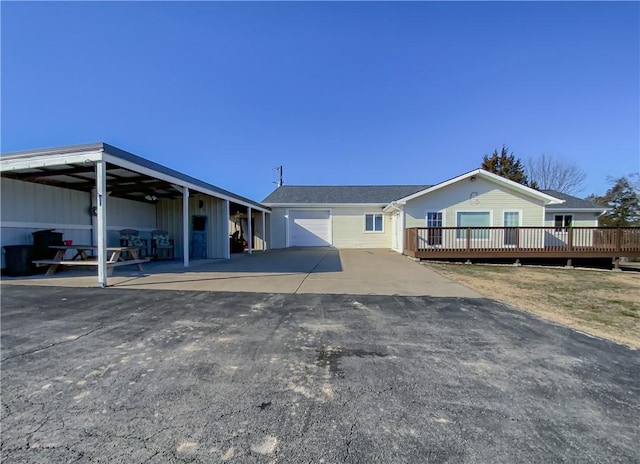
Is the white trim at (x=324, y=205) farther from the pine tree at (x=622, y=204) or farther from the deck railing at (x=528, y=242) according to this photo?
the pine tree at (x=622, y=204)

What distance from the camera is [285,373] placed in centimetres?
268

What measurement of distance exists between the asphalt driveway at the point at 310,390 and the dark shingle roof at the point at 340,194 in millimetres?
16500

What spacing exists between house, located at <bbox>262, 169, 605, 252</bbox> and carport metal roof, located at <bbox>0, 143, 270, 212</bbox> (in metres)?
8.13

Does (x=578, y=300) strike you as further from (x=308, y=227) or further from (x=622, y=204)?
(x=622, y=204)

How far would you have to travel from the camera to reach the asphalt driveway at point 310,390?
69.9 inches

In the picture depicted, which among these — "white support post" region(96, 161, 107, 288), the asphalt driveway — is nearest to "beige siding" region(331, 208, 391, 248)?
"white support post" region(96, 161, 107, 288)

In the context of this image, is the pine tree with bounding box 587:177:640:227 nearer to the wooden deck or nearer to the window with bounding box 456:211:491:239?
the wooden deck

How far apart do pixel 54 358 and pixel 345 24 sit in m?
12.2

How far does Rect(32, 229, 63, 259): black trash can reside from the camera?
8461mm

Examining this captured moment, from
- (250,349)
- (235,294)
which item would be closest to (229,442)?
(250,349)

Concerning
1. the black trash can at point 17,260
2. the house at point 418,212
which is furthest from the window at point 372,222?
the black trash can at point 17,260

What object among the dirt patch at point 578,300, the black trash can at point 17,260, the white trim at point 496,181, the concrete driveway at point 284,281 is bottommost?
the dirt patch at point 578,300

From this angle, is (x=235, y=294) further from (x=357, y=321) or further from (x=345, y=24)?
(x=345, y=24)

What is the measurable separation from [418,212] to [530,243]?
194 inches
